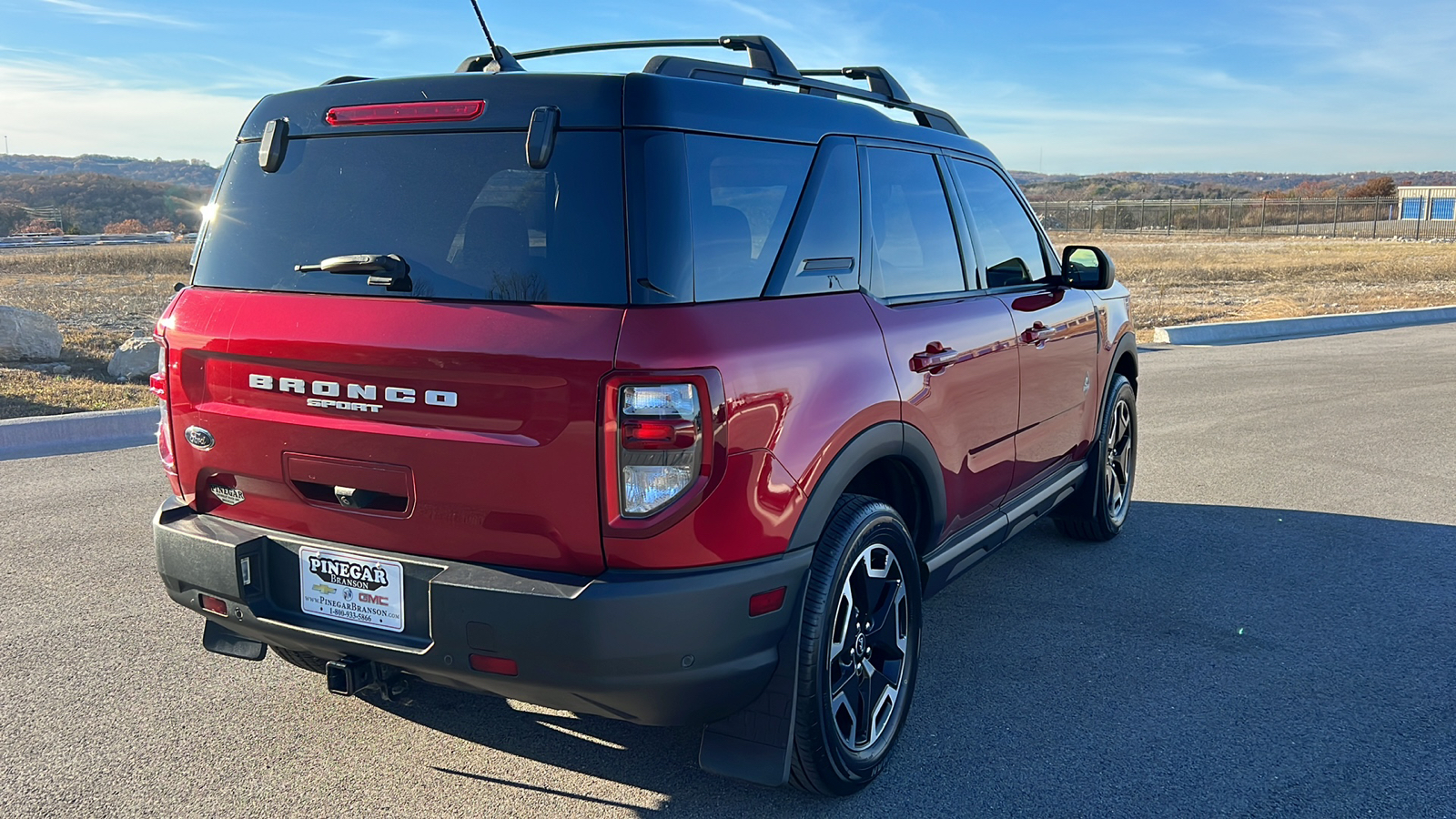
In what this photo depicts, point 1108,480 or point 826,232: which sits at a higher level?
point 826,232

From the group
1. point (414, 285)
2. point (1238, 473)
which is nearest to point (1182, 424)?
point (1238, 473)

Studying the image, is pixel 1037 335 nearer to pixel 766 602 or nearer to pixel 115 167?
pixel 766 602

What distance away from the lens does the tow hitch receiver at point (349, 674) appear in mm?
2957

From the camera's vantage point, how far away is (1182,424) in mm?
8906

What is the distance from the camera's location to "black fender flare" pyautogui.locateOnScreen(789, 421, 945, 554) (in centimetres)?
292

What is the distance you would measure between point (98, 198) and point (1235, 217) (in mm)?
93957

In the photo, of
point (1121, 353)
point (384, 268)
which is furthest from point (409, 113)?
point (1121, 353)

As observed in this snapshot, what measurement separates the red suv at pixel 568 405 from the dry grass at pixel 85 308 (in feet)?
22.8

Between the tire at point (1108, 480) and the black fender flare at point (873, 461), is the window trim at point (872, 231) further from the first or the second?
the tire at point (1108, 480)

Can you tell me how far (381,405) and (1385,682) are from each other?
142 inches

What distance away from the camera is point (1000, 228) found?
4570mm

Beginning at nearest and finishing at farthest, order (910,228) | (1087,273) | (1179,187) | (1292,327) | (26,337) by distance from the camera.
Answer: (910,228), (1087,273), (26,337), (1292,327), (1179,187)

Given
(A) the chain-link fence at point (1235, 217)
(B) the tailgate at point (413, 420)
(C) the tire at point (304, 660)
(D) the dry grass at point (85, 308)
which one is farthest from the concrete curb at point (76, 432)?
(A) the chain-link fence at point (1235, 217)

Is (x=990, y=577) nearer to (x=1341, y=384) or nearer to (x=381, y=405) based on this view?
(x=381, y=405)
